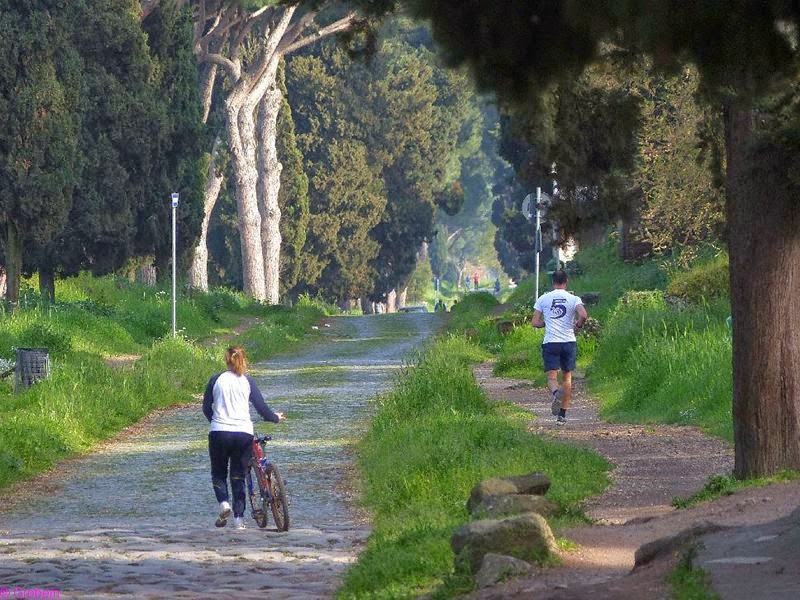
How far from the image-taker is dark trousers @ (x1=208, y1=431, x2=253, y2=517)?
45.4ft

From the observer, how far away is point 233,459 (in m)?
14.0

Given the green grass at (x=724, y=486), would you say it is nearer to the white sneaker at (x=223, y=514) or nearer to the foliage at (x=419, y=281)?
the white sneaker at (x=223, y=514)

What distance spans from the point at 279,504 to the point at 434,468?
268 cm

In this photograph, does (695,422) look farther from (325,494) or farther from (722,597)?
(722,597)

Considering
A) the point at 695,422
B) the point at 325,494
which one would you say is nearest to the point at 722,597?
the point at 325,494

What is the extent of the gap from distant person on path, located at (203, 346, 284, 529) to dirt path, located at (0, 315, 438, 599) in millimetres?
362

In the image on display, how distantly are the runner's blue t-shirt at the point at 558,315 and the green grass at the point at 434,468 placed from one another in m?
1.09

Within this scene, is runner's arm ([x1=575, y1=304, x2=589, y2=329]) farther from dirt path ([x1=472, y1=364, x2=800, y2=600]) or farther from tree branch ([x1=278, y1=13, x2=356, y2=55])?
tree branch ([x1=278, y1=13, x2=356, y2=55])

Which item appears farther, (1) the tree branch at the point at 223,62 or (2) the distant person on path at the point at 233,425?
(1) the tree branch at the point at 223,62

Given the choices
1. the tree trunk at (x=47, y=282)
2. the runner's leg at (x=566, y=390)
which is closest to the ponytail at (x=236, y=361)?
the runner's leg at (x=566, y=390)

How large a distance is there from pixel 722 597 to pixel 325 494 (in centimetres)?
808

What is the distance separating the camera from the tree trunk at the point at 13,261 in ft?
123

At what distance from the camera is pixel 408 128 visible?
76.2m

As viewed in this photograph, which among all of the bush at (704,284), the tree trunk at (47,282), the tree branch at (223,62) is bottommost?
the bush at (704,284)
